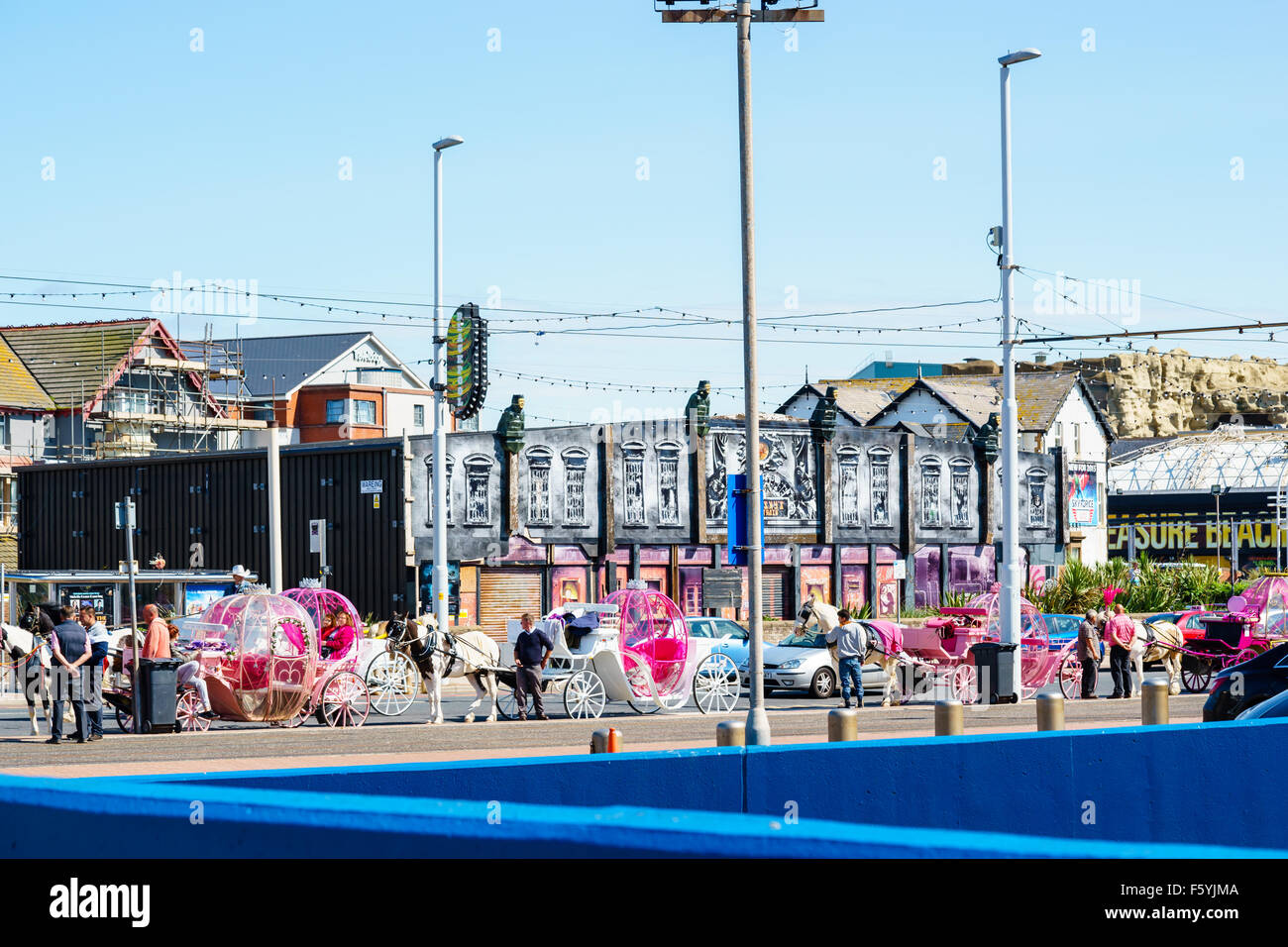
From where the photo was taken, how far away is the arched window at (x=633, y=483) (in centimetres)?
4288

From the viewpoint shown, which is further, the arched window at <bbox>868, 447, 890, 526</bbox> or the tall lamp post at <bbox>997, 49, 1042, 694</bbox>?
the arched window at <bbox>868, 447, 890, 526</bbox>

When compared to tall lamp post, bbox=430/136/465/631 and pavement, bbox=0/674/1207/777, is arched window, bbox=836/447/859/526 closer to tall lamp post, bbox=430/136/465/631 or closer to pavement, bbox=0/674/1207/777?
tall lamp post, bbox=430/136/465/631

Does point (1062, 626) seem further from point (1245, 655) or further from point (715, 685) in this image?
point (715, 685)

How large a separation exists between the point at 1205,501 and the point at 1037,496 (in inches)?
942

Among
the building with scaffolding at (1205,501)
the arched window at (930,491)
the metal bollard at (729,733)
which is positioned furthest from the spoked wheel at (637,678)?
the building with scaffolding at (1205,501)

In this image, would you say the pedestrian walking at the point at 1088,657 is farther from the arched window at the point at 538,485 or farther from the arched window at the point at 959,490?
the arched window at the point at 959,490

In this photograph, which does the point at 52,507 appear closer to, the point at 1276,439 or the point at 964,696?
the point at 964,696

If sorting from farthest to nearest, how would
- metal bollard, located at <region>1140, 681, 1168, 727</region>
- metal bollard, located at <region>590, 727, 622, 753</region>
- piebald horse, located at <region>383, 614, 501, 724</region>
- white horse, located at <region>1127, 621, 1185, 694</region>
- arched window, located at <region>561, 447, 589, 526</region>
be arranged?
arched window, located at <region>561, 447, 589, 526</region>, white horse, located at <region>1127, 621, 1185, 694</region>, piebald horse, located at <region>383, 614, 501, 724</region>, metal bollard, located at <region>1140, 681, 1168, 727</region>, metal bollard, located at <region>590, 727, 622, 753</region>

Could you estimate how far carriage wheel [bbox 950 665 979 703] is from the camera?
2739cm

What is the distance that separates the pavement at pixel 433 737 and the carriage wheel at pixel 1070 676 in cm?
270

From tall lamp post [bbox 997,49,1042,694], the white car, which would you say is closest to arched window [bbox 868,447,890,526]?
the white car

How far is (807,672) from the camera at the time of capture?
29406 mm

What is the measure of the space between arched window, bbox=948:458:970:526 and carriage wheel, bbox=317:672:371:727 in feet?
100
